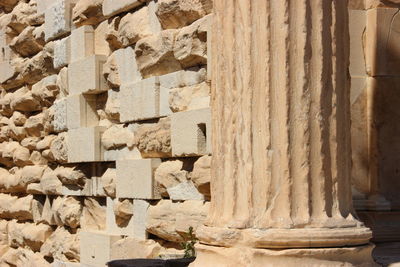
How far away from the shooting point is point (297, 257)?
441 centimetres

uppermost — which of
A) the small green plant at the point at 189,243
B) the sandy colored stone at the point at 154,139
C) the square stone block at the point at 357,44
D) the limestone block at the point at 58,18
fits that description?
the limestone block at the point at 58,18

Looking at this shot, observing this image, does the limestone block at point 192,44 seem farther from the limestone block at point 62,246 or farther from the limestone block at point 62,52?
the limestone block at point 62,246

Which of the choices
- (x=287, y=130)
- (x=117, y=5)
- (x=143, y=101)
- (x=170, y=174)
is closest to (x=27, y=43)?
(x=117, y=5)

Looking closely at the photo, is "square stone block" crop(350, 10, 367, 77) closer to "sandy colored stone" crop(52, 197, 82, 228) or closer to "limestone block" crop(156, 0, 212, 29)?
"limestone block" crop(156, 0, 212, 29)

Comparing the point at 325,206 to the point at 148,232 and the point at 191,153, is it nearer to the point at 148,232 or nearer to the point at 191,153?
the point at 191,153

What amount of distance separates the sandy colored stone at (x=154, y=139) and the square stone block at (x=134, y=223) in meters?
0.41

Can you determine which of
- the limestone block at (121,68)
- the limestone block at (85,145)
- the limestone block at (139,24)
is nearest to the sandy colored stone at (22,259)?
the limestone block at (85,145)

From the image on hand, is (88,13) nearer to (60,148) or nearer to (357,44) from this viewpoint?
(60,148)

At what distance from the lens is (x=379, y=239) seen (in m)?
5.65

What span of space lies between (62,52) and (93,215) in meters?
1.70

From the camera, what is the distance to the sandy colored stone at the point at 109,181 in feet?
24.8

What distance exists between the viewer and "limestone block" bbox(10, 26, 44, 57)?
960 centimetres

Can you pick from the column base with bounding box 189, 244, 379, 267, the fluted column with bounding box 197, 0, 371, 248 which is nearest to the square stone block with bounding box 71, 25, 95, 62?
the fluted column with bounding box 197, 0, 371, 248

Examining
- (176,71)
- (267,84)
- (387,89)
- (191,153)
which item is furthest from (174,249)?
(267,84)
